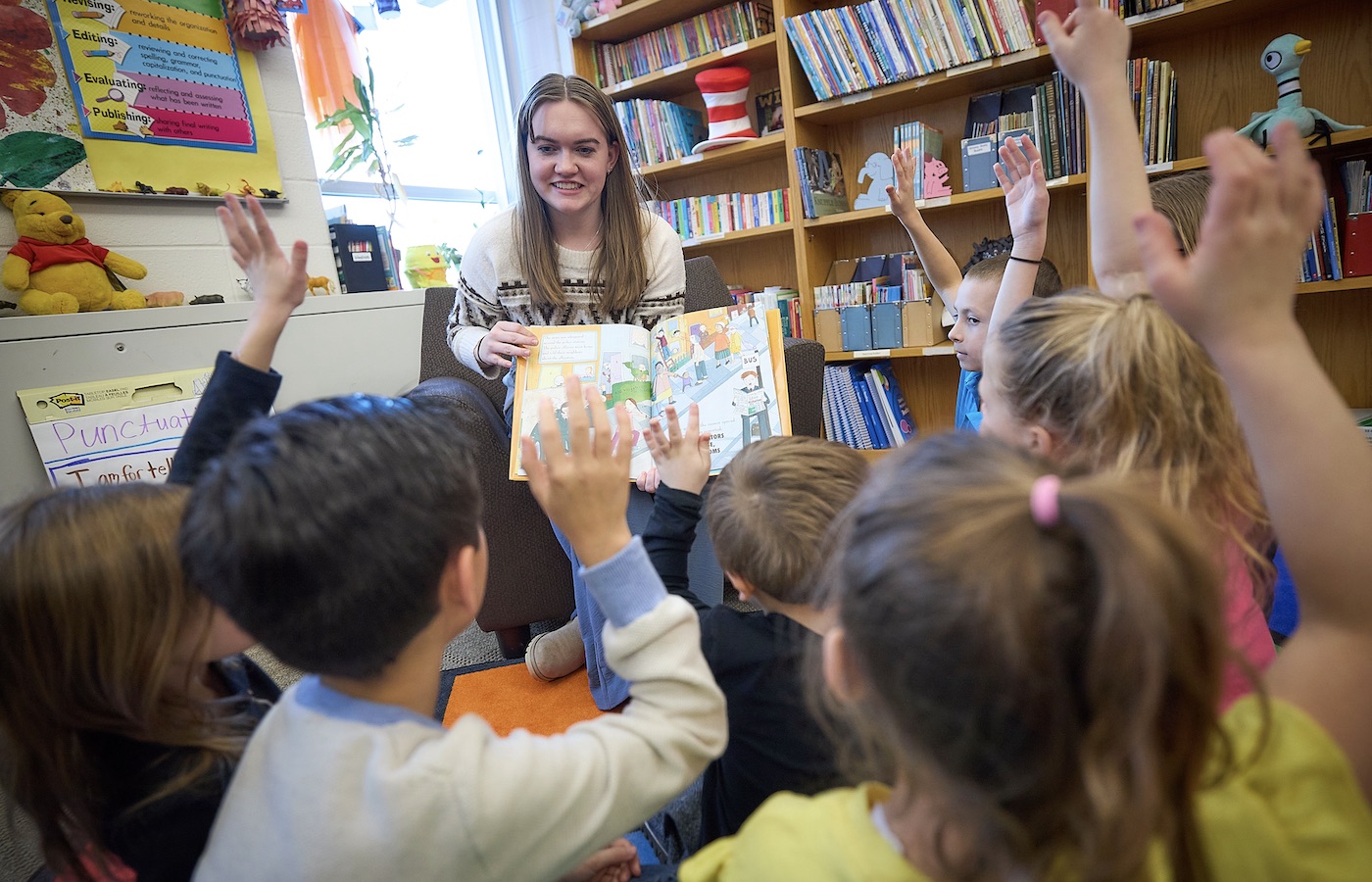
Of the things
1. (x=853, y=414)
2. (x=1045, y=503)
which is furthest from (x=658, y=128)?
(x=1045, y=503)

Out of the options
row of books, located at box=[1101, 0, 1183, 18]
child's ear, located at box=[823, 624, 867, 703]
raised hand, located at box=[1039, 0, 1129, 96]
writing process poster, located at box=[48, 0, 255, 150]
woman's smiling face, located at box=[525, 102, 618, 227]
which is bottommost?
child's ear, located at box=[823, 624, 867, 703]

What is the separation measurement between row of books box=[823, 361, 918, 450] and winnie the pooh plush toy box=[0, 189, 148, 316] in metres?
2.25

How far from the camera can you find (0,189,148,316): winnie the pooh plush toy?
6.08ft

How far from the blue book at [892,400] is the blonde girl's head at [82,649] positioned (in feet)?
8.01

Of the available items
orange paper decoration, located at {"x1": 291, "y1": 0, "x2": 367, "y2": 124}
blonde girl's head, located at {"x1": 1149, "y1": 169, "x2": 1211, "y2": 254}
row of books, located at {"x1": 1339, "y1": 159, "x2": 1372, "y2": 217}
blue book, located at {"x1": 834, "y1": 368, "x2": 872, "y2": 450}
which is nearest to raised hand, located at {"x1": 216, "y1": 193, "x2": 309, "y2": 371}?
blonde girl's head, located at {"x1": 1149, "y1": 169, "x2": 1211, "y2": 254}

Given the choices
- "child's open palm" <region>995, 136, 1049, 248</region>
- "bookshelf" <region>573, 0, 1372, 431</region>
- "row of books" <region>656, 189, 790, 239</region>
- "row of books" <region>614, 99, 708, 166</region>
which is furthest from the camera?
"row of books" <region>614, 99, 708, 166</region>

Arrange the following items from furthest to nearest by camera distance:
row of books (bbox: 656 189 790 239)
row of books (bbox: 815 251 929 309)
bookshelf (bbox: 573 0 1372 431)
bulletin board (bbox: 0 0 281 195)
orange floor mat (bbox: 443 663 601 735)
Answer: row of books (bbox: 656 189 790 239), row of books (bbox: 815 251 929 309), bookshelf (bbox: 573 0 1372 431), bulletin board (bbox: 0 0 281 195), orange floor mat (bbox: 443 663 601 735)

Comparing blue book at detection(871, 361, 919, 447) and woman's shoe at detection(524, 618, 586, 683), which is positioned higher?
blue book at detection(871, 361, 919, 447)

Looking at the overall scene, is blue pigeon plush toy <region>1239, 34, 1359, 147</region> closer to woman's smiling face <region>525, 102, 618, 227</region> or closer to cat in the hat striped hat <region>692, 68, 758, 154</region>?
cat in the hat striped hat <region>692, 68, 758, 154</region>

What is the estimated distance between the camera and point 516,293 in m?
1.69

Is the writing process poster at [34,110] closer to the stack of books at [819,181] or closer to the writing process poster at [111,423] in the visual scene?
the writing process poster at [111,423]

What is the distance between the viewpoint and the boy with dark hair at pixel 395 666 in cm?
55

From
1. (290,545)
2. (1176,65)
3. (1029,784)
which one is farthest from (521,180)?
(1176,65)

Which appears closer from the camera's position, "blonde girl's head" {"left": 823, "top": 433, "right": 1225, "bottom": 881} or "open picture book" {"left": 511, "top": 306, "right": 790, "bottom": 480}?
"blonde girl's head" {"left": 823, "top": 433, "right": 1225, "bottom": 881}
